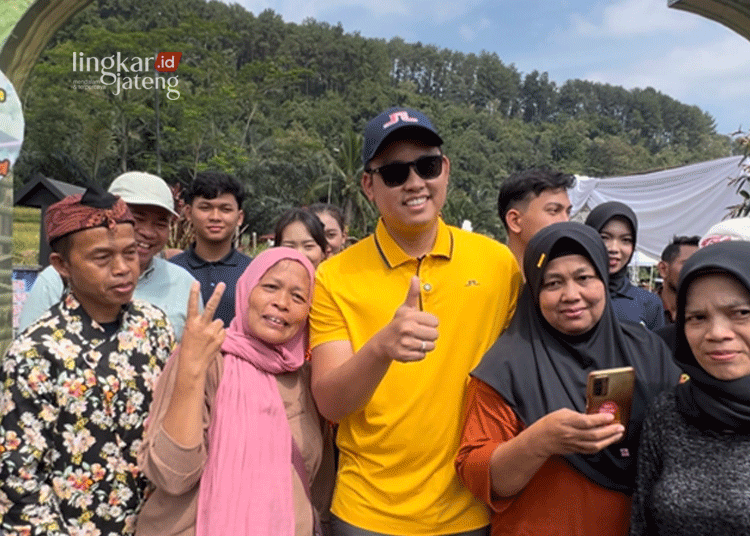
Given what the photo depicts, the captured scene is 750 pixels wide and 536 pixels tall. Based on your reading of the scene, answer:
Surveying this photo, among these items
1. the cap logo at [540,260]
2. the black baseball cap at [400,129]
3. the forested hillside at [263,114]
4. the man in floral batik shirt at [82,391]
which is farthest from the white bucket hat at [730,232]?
the forested hillside at [263,114]

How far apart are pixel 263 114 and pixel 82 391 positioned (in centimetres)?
4234

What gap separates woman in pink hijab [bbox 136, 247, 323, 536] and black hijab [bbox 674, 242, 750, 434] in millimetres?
1195

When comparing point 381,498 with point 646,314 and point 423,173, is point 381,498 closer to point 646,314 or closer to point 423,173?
point 423,173

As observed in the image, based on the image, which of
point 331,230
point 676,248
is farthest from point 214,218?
point 676,248

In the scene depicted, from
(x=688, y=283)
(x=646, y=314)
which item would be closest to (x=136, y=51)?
(x=646, y=314)

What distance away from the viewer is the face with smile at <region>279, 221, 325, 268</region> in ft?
12.5

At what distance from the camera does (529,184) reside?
3.16 m

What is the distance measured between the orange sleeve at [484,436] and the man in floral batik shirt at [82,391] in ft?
3.37

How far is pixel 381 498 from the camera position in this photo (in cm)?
204

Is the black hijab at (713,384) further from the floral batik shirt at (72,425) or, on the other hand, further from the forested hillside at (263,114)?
the forested hillside at (263,114)

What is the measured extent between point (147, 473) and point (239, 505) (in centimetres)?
30

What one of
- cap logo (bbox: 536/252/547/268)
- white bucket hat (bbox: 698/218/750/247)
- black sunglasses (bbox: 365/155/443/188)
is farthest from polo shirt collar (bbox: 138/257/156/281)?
white bucket hat (bbox: 698/218/750/247)

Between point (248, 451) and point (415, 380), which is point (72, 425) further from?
point (415, 380)

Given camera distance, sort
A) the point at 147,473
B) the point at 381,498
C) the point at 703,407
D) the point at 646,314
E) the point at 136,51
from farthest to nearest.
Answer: the point at 136,51
the point at 646,314
the point at 381,498
the point at 147,473
the point at 703,407
